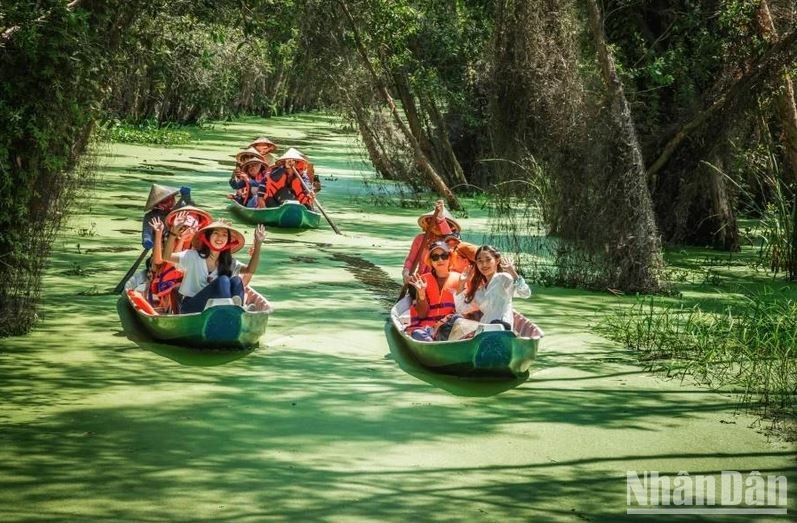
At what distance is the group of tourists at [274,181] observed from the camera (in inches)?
690

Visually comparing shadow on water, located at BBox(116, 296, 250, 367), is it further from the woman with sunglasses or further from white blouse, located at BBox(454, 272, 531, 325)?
white blouse, located at BBox(454, 272, 531, 325)

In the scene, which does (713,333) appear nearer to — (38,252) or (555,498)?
(555,498)

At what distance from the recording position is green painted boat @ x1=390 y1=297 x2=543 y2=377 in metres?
8.63

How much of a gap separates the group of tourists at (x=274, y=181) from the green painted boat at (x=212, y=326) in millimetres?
7811

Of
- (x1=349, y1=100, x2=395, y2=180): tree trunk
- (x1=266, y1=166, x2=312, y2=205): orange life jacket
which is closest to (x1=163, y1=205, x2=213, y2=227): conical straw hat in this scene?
(x1=266, y1=166, x2=312, y2=205): orange life jacket

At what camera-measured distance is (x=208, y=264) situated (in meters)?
9.84

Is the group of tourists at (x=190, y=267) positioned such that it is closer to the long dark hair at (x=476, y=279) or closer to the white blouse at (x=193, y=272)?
the white blouse at (x=193, y=272)

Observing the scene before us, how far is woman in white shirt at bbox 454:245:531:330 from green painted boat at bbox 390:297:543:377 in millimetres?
289

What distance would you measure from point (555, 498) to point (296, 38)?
15.2 m

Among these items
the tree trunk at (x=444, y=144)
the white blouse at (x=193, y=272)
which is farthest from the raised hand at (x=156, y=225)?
the tree trunk at (x=444, y=144)

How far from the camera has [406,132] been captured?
1995 centimetres

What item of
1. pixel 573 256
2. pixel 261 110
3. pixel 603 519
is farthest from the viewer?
pixel 261 110

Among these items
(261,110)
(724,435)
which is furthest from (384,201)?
(261,110)

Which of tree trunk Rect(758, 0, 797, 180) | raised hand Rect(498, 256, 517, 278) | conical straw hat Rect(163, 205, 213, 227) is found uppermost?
tree trunk Rect(758, 0, 797, 180)
